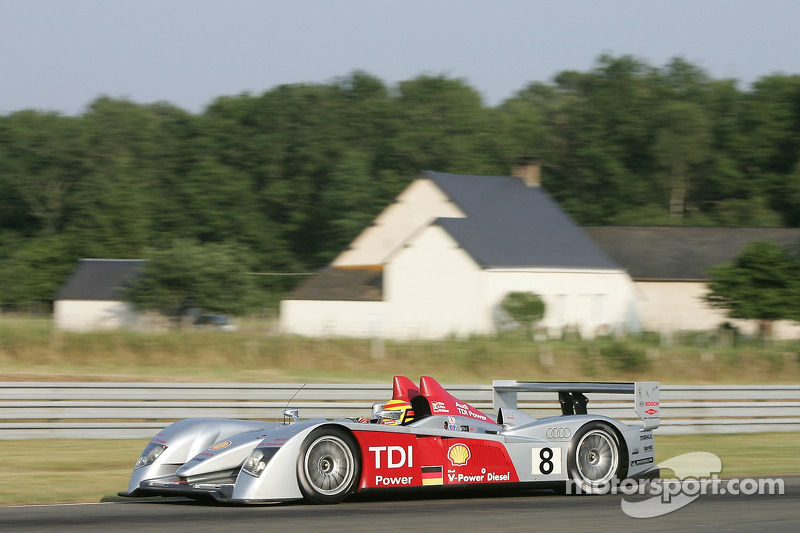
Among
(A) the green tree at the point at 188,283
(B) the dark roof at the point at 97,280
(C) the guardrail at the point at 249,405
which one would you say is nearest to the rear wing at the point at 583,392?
(C) the guardrail at the point at 249,405

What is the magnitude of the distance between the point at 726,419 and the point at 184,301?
28505mm

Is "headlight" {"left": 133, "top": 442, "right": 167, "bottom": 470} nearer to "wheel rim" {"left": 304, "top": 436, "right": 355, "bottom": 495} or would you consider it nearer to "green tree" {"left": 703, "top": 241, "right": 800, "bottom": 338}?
"wheel rim" {"left": 304, "top": 436, "right": 355, "bottom": 495}

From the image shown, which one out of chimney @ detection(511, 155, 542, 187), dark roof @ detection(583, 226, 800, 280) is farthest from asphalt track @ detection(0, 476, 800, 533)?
dark roof @ detection(583, 226, 800, 280)

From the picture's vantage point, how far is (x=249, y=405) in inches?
612

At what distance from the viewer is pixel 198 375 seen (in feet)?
82.0

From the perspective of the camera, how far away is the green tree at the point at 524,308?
127 ft

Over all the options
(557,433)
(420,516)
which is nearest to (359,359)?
(557,433)

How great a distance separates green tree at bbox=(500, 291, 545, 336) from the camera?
38.8 metres

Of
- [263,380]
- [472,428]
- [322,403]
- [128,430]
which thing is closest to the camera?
[472,428]

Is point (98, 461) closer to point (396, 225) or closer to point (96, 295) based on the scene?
point (396, 225)

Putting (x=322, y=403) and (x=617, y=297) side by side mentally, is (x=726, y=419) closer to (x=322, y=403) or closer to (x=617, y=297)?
(x=322, y=403)

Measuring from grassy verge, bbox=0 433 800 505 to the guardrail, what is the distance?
0.70ft

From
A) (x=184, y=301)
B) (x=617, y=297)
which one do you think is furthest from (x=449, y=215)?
(x=184, y=301)

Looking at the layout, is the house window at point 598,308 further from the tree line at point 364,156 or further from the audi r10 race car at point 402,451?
the audi r10 race car at point 402,451
